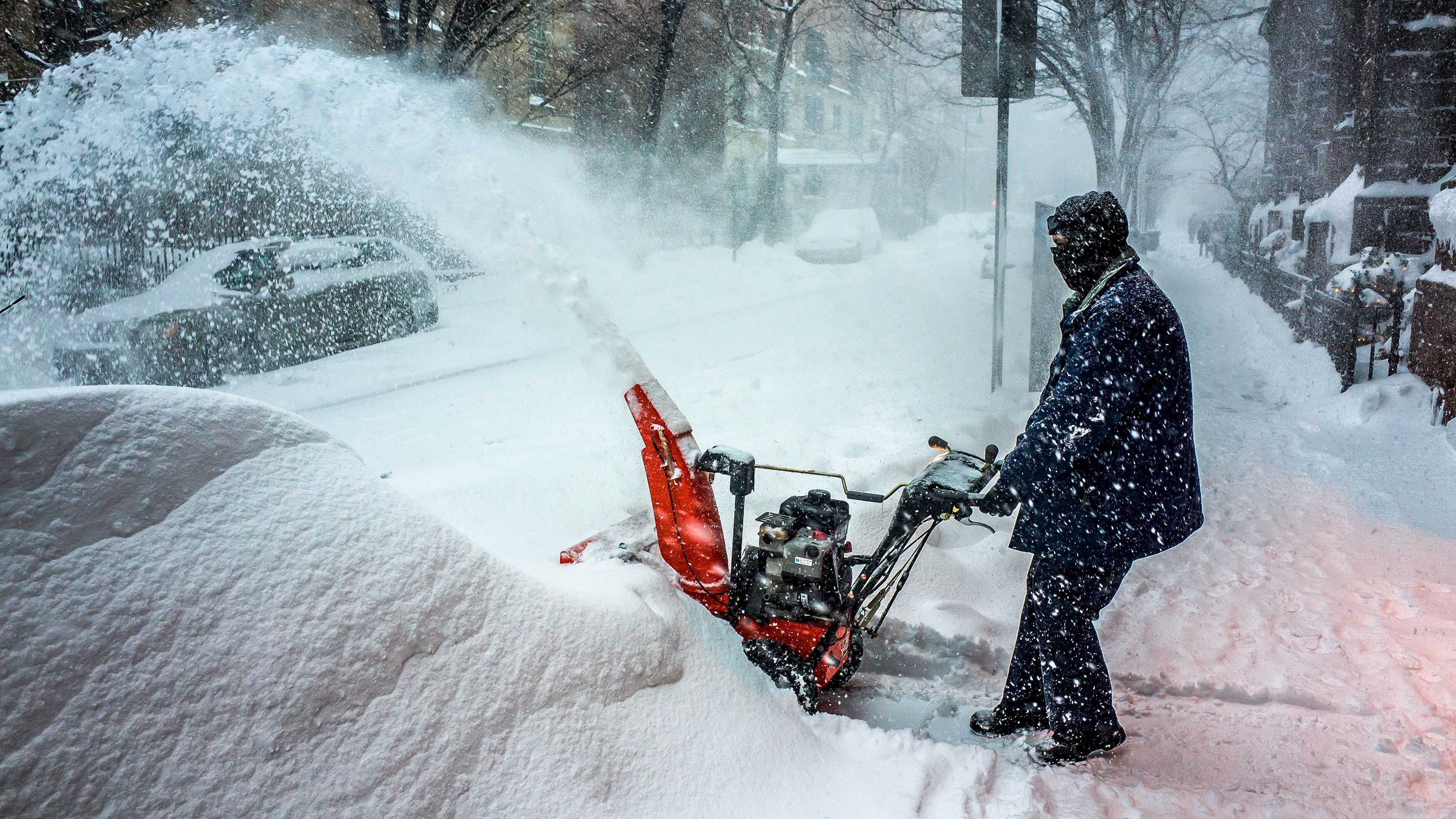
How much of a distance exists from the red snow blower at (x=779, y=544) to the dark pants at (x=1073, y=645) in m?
0.38

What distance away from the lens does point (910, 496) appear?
9.07ft

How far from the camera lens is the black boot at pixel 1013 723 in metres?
2.77

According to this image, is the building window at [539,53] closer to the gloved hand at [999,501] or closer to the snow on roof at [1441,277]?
the snow on roof at [1441,277]

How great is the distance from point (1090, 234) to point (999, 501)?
35.6 inches

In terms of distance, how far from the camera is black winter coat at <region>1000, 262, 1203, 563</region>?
232cm

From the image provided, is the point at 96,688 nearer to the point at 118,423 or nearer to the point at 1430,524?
the point at 118,423

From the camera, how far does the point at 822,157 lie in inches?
1379

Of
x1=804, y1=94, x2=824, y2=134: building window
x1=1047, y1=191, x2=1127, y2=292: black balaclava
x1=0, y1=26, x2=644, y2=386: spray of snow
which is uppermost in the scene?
x1=804, y1=94, x2=824, y2=134: building window

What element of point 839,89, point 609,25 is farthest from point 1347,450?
point 839,89

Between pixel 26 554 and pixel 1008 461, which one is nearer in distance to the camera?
pixel 26 554

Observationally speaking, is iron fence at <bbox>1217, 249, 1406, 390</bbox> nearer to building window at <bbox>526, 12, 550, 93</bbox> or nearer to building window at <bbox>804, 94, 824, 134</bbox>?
building window at <bbox>526, 12, 550, 93</bbox>

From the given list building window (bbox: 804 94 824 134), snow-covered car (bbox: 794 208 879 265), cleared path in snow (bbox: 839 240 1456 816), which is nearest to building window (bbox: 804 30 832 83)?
building window (bbox: 804 94 824 134)

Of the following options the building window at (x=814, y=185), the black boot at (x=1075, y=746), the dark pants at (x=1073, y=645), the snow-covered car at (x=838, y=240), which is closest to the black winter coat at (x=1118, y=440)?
the dark pants at (x=1073, y=645)

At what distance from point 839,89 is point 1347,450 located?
1509 inches
